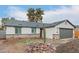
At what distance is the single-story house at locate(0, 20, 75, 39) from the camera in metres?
6.79

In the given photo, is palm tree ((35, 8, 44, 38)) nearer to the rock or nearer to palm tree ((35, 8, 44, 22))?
palm tree ((35, 8, 44, 22))

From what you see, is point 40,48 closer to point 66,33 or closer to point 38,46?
point 38,46

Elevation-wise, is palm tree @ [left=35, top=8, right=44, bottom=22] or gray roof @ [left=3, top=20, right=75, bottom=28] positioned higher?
palm tree @ [left=35, top=8, right=44, bottom=22]

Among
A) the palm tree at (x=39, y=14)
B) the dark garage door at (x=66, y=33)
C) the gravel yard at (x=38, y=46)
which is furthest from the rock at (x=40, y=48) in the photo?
the palm tree at (x=39, y=14)

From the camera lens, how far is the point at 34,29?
6816mm

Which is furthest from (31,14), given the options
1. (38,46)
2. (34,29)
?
(38,46)

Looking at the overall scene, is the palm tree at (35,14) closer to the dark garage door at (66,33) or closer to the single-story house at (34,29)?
the single-story house at (34,29)

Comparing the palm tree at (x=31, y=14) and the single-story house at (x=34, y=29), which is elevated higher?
the palm tree at (x=31, y=14)

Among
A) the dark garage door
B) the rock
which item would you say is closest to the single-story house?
the dark garage door

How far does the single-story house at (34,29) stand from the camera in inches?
267

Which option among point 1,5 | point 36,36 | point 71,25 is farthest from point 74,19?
point 1,5

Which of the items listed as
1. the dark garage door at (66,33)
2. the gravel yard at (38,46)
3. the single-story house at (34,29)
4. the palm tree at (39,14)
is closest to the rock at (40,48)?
the gravel yard at (38,46)

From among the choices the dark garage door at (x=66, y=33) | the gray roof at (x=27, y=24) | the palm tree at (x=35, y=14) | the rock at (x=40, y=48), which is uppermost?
the palm tree at (x=35, y=14)
